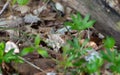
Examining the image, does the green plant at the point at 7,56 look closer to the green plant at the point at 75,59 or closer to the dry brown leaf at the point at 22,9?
the green plant at the point at 75,59

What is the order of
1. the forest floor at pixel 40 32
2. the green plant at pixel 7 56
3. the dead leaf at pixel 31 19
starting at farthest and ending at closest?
the dead leaf at pixel 31 19 → the forest floor at pixel 40 32 → the green plant at pixel 7 56

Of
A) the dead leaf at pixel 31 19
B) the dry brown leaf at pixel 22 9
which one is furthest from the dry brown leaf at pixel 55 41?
the dry brown leaf at pixel 22 9

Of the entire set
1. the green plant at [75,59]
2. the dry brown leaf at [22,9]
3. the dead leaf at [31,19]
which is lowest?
the green plant at [75,59]

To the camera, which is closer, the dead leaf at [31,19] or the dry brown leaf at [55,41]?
the dry brown leaf at [55,41]

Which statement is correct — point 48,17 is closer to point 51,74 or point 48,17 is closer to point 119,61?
point 51,74

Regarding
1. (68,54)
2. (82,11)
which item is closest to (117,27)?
(82,11)

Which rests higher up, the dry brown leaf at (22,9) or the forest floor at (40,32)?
the dry brown leaf at (22,9)

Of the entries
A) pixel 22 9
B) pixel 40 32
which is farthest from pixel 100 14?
pixel 22 9

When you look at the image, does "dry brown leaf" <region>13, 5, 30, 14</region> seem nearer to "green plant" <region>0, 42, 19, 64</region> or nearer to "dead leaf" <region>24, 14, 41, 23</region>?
"dead leaf" <region>24, 14, 41, 23</region>

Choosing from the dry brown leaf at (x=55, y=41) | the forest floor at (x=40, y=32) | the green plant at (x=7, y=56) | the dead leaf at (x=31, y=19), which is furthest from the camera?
the dead leaf at (x=31, y=19)

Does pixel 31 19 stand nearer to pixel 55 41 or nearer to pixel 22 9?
pixel 22 9
